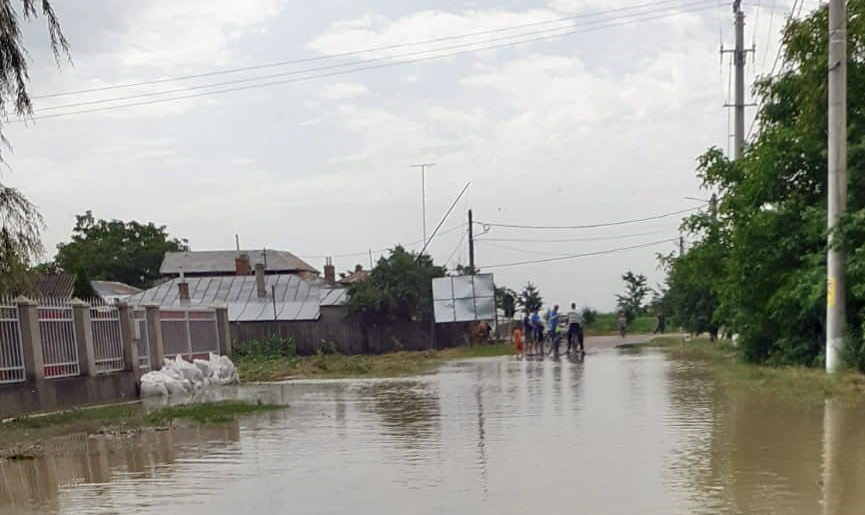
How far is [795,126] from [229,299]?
33990 mm

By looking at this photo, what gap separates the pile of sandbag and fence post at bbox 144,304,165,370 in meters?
0.27

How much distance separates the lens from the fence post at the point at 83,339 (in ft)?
59.7

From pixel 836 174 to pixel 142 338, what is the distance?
15987 mm

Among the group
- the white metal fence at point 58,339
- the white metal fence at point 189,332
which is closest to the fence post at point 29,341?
the white metal fence at point 58,339

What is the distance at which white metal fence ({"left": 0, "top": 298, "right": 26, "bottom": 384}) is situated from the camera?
1573 cm

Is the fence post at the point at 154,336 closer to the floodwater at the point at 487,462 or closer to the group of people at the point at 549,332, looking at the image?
the floodwater at the point at 487,462

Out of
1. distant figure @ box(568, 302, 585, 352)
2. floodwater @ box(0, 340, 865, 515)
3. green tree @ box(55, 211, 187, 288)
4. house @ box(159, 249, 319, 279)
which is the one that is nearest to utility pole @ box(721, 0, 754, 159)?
distant figure @ box(568, 302, 585, 352)

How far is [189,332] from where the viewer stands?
81.9 ft

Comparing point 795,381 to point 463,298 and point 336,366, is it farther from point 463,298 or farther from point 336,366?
point 463,298

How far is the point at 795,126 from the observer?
18281 millimetres

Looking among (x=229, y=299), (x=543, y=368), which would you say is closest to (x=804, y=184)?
(x=543, y=368)

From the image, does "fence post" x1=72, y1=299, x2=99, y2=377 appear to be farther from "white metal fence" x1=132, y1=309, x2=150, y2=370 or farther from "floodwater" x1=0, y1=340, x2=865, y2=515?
"floodwater" x1=0, y1=340, x2=865, y2=515

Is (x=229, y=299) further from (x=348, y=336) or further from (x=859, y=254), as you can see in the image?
(x=859, y=254)

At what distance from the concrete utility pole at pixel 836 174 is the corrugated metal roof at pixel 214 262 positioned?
57.5 m
